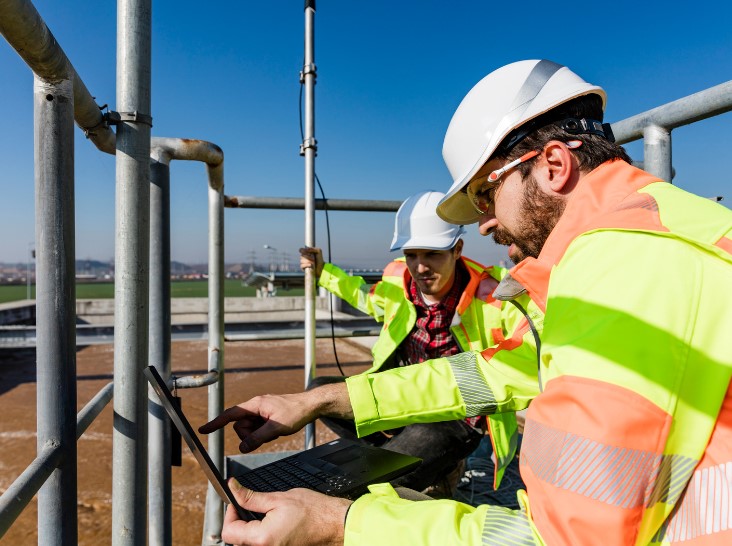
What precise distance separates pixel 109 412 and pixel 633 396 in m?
4.79

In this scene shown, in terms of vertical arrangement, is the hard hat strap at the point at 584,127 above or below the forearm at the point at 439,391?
above

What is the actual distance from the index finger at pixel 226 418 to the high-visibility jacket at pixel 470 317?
1.24 m

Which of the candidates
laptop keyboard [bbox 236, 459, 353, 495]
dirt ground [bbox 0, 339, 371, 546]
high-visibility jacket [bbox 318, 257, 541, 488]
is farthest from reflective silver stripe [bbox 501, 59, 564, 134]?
dirt ground [bbox 0, 339, 371, 546]

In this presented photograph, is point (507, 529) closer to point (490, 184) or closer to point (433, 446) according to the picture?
point (490, 184)

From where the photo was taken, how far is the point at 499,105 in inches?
53.2

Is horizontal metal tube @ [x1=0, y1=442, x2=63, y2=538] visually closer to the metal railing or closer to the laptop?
the metal railing

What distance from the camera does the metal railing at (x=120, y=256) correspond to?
0.93 meters

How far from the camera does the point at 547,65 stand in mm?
1370

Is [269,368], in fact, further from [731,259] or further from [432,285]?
[731,259]

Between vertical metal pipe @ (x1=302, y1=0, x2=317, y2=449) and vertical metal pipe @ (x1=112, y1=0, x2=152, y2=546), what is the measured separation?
1.23m

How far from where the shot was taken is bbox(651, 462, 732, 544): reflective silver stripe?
0.77 m

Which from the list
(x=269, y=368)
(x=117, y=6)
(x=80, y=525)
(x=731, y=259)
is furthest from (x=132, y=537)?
(x=269, y=368)

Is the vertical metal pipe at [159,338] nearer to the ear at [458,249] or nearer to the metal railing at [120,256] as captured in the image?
the metal railing at [120,256]

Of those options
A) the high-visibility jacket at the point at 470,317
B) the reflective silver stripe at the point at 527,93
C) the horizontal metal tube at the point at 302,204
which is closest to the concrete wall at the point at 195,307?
the high-visibility jacket at the point at 470,317
